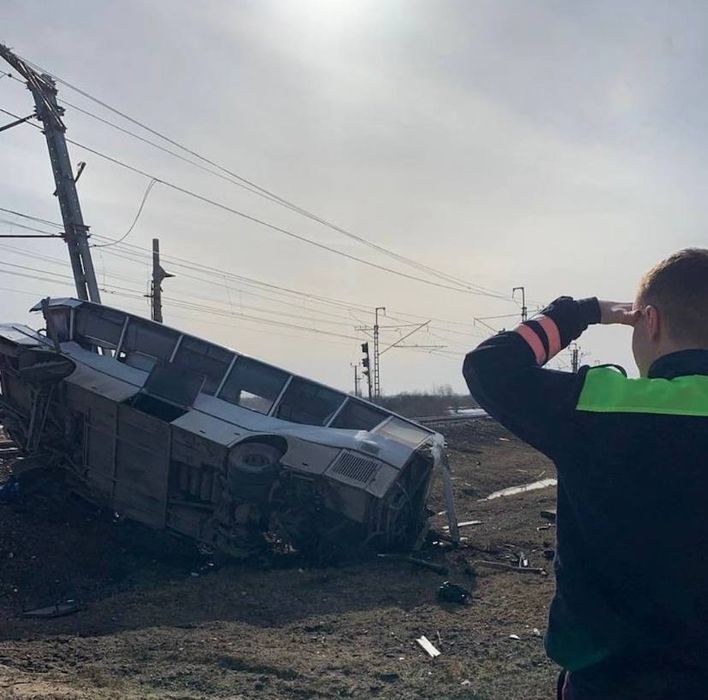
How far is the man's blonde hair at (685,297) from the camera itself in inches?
72.1

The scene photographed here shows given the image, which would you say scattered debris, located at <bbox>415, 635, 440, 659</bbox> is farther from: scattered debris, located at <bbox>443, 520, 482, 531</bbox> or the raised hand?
scattered debris, located at <bbox>443, 520, 482, 531</bbox>

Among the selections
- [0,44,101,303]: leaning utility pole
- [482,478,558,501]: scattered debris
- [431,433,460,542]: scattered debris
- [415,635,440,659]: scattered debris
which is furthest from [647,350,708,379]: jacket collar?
[0,44,101,303]: leaning utility pole

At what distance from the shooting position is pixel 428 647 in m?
6.36

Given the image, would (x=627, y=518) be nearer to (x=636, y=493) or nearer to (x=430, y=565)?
(x=636, y=493)

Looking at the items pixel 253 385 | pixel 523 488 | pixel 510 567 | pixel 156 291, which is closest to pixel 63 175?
pixel 156 291

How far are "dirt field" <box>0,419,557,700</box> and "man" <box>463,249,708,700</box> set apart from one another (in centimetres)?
383

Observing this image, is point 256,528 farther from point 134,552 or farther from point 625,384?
point 625,384

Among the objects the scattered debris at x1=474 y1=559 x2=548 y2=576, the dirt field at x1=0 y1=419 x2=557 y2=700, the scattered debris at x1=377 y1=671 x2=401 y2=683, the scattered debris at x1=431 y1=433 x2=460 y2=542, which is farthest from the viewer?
the scattered debris at x1=431 y1=433 x2=460 y2=542

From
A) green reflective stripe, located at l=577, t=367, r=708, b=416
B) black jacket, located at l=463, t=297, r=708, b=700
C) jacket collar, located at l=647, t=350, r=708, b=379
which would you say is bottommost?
black jacket, located at l=463, t=297, r=708, b=700

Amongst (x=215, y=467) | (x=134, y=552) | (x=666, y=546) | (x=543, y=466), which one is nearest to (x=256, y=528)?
(x=215, y=467)

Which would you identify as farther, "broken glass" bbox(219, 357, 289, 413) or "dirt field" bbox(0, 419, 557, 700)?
"broken glass" bbox(219, 357, 289, 413)

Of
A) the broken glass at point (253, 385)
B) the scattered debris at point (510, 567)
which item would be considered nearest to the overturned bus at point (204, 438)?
the broken glass at point (253, 385)

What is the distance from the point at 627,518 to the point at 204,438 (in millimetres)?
8133

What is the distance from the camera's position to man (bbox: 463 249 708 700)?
5.60 ft
